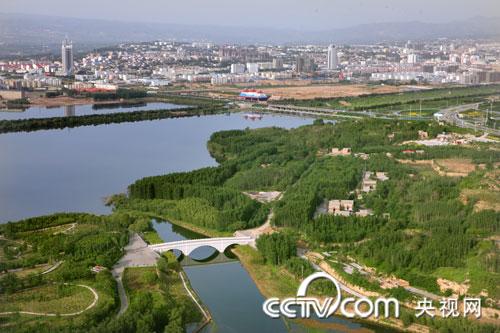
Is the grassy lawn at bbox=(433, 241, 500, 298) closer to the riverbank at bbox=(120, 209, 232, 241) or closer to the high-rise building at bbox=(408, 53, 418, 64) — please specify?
the riverbank at bbox=(120, 209, 232, 241)

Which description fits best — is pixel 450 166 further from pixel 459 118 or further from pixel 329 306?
pixel 459 118

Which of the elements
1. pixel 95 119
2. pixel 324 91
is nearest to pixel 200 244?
pixel 95 119

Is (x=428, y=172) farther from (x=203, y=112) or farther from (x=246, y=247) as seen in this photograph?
(x=203, y=112)

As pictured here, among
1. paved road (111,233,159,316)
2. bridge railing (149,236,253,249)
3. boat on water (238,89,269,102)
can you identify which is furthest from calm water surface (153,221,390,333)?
boat on water (238,89,269,102)

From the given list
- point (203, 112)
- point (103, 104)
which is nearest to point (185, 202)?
point (203, 112)

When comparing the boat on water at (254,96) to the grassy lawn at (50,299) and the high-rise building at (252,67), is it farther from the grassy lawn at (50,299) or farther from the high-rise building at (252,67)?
the grassy lawn at (50,299)
